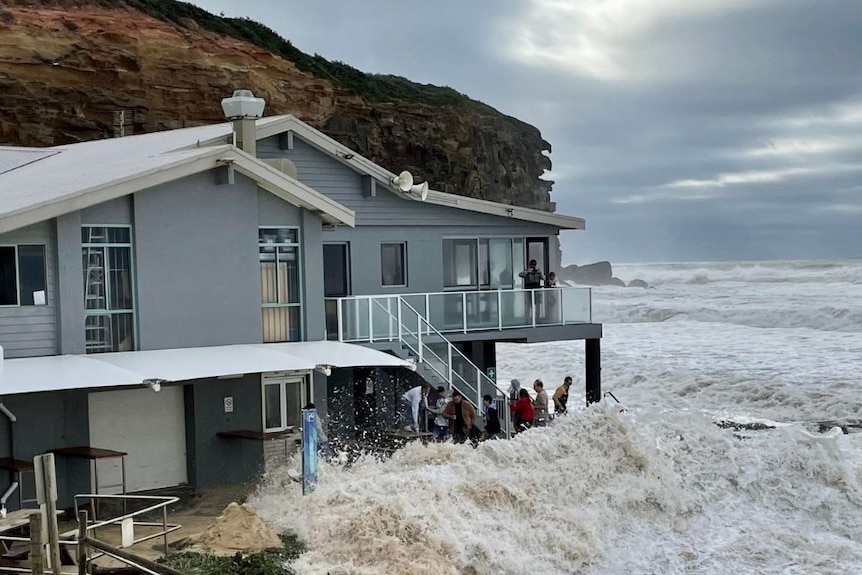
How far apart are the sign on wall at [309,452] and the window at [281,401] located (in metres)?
3.61

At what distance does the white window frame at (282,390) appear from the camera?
21781 mm

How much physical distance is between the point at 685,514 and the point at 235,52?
195 ft

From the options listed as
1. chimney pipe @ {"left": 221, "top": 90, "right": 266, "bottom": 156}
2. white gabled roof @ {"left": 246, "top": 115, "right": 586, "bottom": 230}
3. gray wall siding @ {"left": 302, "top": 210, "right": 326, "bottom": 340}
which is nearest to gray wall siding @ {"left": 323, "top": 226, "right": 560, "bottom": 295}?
white gabled roof @ {"left": 246, "top": 115, "right": 586, "bottom": 230}

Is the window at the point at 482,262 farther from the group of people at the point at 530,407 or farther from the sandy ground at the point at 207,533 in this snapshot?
the sandy ground at the point at 207,533

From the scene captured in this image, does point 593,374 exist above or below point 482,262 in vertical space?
below

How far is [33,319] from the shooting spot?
61.0ft

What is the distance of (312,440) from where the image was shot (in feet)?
60.1

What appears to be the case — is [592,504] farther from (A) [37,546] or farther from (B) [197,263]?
(A) [37,546]

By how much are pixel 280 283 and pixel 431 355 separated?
4.30m

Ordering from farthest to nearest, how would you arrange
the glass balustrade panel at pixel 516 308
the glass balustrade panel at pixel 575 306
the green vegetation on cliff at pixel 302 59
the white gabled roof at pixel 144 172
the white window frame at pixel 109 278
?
the green vegetation on cliff at pixel 302 59 < the glass balustrade panel at pixel 575 306 < the glass balustrade panel at pixel 516 308 < the white window frame at pixel 109 278 < the white gabled roof at pixel 144 172

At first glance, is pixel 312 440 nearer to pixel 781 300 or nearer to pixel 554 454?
pixel 554 454

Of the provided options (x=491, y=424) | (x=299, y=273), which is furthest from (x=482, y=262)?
(x=299, y=273)

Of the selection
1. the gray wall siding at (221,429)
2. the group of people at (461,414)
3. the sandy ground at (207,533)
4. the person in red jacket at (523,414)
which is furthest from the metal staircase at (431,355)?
the sandy ground at (207,533)

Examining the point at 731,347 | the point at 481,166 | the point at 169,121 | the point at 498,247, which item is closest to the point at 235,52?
the point at 169,121
